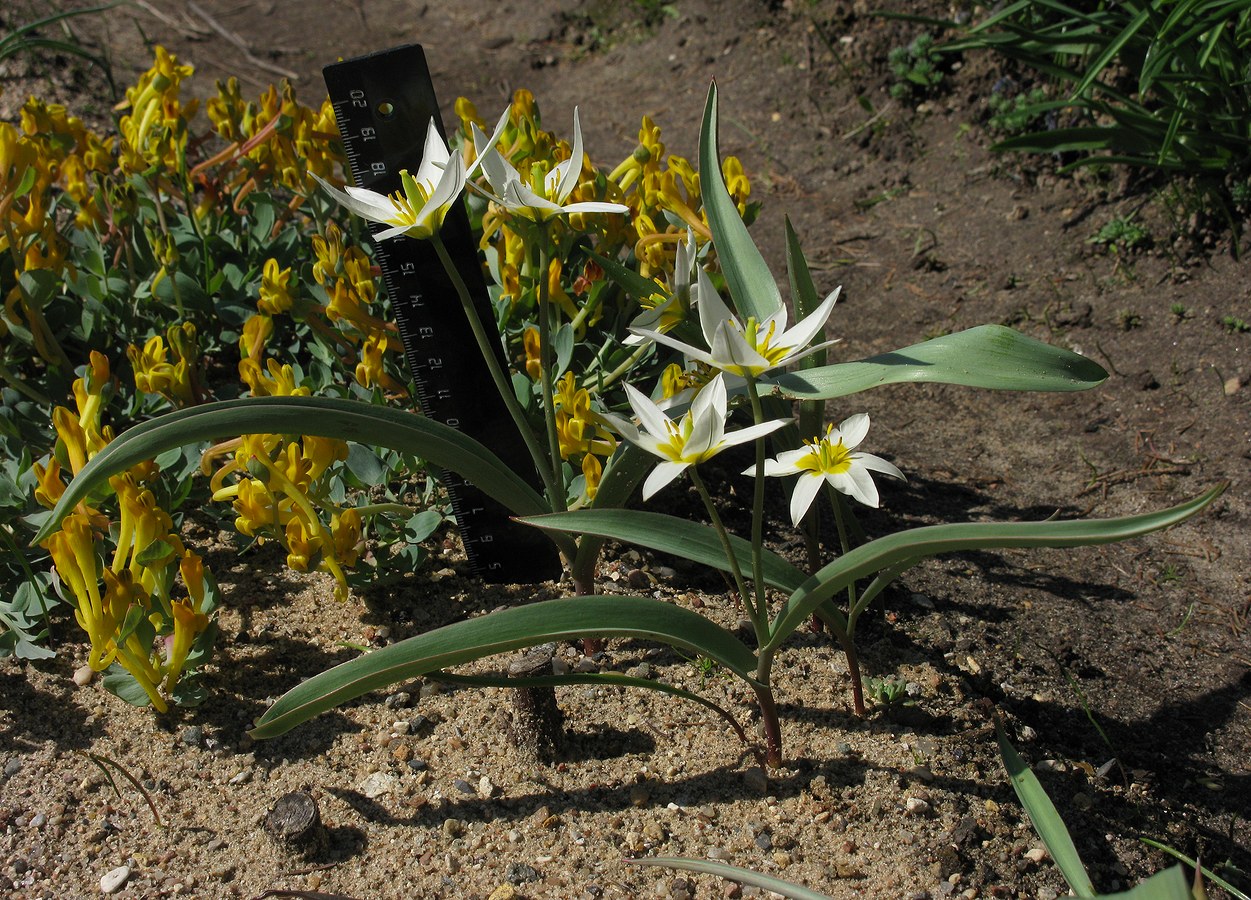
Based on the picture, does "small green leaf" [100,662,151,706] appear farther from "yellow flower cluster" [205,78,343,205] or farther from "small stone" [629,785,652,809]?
"yellow flower cluster" [205,78,343,205]

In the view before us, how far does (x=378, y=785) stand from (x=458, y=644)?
1.79 feet

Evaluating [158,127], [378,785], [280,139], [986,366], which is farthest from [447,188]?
[158,127]

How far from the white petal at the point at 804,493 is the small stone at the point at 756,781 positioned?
551 millimetres

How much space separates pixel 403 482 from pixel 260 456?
2.10ft

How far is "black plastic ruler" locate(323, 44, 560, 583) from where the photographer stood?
1.81 metres

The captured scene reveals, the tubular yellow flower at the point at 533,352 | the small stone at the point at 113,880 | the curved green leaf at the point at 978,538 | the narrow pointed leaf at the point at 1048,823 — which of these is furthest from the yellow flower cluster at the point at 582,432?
the small stone at the point at 113,880

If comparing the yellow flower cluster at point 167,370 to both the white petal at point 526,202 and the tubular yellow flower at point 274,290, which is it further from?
the white petal at point 526,202

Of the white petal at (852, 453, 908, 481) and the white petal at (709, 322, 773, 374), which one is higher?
the white petal at (709, 322, 773, 374)

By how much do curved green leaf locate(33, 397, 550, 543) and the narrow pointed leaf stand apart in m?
0.82

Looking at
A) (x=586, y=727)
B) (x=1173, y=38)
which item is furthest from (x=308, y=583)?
(x=1173, y=38)

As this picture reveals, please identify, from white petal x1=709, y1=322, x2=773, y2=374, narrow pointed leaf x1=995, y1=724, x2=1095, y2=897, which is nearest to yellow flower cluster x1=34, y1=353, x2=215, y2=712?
white petal x1=709, y1=322, x2=773, y2=374

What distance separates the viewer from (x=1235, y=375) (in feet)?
8.70

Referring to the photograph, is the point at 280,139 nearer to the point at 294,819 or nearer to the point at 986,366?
the point at 294,819

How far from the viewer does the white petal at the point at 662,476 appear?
1.19 meters
